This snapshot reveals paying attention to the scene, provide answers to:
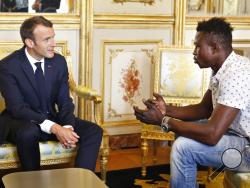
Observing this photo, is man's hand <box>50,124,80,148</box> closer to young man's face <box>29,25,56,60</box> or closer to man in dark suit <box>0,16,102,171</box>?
man in dark suit <box>0,16,102,171</box>

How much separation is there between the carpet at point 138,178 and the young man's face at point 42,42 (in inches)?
40.9

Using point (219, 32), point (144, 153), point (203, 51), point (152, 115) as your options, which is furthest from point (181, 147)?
point (144, 153)

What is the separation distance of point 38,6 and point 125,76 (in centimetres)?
97

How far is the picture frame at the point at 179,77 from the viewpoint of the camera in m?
3.88

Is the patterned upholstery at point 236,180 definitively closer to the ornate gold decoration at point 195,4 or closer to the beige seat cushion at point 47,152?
the beige seat cushion at point 47,152

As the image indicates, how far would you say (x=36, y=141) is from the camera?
2.86 metres

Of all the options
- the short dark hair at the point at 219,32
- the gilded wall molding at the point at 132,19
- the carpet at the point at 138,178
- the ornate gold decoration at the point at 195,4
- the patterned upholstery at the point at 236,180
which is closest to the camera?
the patterned upholstery at the point at 236,180

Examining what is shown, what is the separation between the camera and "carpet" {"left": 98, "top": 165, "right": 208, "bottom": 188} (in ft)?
11.1

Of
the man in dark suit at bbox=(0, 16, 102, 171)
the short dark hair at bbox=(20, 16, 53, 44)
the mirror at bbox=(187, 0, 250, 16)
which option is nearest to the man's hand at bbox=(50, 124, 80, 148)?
the man in dark suit at bbox=(0, 16, 102, 171)

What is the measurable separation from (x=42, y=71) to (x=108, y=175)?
3.26 feet

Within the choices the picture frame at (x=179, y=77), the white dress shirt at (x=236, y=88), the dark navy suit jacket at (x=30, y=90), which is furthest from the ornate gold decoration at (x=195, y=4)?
the white dress shirt at (x=236, y=88)

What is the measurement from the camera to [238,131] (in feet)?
8.48

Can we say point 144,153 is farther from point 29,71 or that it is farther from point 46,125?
point 29,71

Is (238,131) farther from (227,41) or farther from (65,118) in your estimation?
(65,118)
